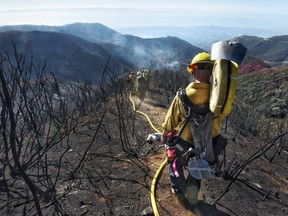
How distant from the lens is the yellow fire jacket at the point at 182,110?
334cm

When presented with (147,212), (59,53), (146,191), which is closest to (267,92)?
(146,191)

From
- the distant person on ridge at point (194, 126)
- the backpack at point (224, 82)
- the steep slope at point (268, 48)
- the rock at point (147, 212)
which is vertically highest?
the backpack at point (224, 82)

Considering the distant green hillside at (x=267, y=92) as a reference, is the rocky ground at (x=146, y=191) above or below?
above

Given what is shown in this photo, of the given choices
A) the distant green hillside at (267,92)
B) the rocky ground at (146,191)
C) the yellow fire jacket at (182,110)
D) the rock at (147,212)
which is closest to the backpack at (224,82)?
the yellow fire jacket at (182,110)

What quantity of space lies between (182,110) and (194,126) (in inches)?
8.6

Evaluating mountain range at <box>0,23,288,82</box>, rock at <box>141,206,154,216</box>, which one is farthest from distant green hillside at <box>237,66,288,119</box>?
rock at <box>141,206,154,216</box>

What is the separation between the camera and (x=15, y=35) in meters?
82.6

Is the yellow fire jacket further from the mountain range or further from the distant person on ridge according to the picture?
the mountain range

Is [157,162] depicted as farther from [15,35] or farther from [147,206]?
[15,35]

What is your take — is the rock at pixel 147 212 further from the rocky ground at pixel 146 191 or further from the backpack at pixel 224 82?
the backpack at pixel 224 82

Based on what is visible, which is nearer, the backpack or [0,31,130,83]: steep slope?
the backpack

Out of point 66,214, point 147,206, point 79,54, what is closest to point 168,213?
point 147,206

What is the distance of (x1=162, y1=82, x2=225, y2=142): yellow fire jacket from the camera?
3.34 meters

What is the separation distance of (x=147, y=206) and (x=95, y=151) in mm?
2359
